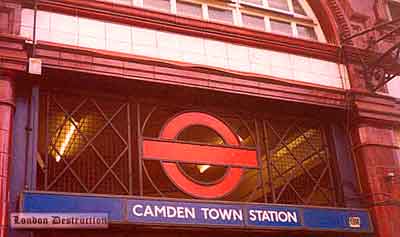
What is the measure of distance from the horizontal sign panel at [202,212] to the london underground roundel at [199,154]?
1.57 feet

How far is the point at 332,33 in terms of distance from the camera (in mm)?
12648

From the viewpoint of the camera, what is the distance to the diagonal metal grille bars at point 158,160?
9312mm

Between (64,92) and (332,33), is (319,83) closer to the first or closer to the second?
(332,33)

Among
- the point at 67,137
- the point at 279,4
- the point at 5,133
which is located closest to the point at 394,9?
the point at 279,4

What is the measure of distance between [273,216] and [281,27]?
4.52 metres

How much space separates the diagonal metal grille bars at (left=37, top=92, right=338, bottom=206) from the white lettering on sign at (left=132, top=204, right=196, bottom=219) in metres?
0.47

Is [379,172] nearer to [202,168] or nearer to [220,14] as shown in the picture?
[202,168]

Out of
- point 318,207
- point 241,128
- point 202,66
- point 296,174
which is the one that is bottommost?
point 318,207

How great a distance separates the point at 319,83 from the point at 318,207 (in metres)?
2.77

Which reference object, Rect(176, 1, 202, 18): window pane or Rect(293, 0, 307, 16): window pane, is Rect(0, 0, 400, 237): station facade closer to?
Rect(176, 1, 202, 18): window pane

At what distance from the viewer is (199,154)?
10.2m

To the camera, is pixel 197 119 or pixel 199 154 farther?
pixel 197 119

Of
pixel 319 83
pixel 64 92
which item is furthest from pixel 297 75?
pixel 64 92

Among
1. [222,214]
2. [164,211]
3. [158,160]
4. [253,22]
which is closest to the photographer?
[164,211]
